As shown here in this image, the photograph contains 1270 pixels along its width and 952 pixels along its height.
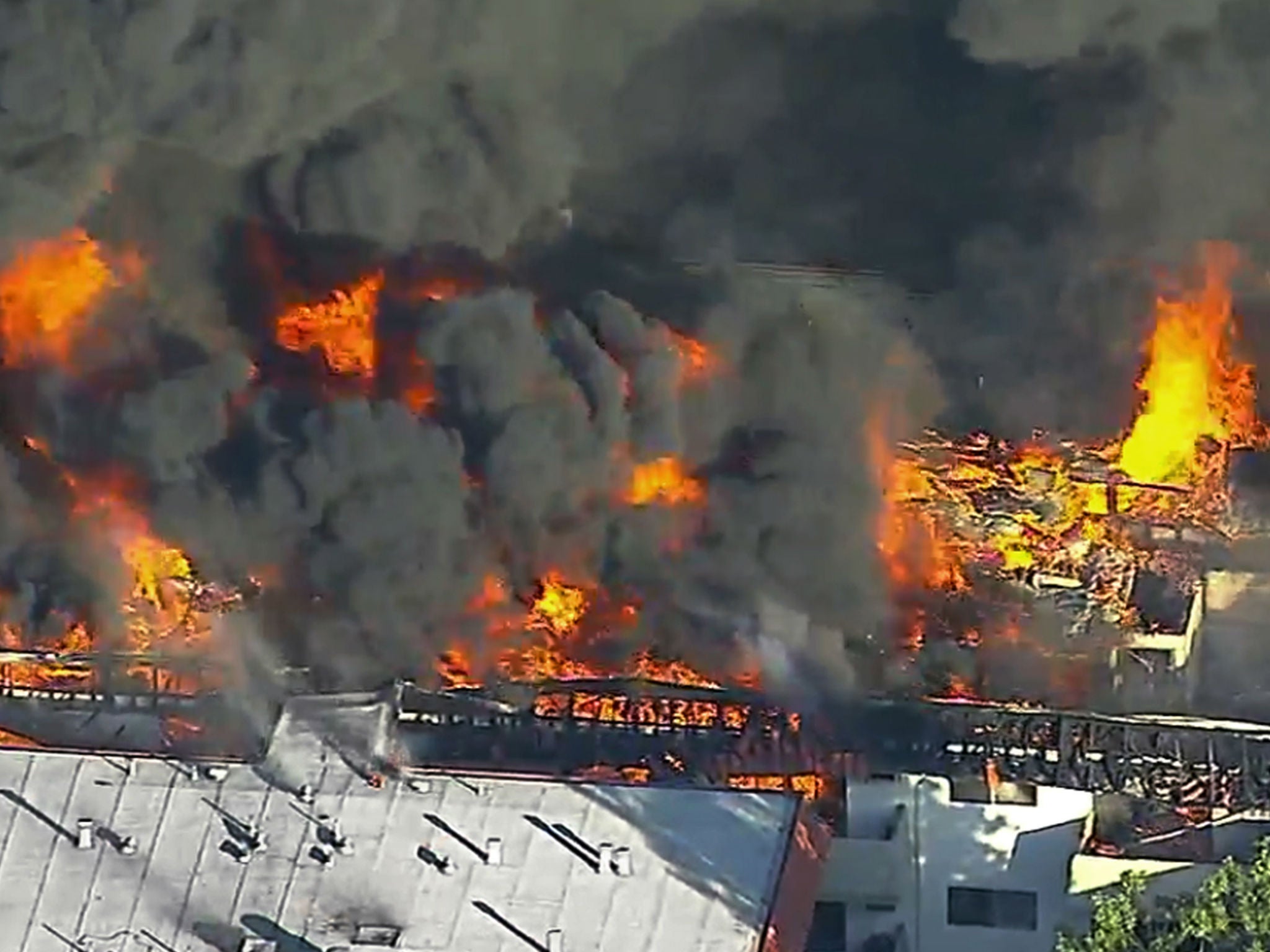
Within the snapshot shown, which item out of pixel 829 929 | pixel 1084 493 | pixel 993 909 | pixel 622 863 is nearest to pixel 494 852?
pixel 622 863

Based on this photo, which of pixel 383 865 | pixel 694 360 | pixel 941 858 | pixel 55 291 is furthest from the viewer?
pixel 55 291

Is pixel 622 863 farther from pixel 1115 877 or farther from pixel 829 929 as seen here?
pixel 1115 877

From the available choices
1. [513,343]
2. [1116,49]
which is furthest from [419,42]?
[1116,49]

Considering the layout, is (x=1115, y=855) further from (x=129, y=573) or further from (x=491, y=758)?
(x=129, y=573)

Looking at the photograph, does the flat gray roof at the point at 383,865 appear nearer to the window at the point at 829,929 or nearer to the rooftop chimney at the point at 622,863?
the rooftop chimney at the point at 622,863

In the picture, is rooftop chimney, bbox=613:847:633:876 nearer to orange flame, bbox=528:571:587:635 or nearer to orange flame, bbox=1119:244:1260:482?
orange flame, bbox=528:571:587:635

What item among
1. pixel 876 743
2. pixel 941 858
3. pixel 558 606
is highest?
pixel 558 606

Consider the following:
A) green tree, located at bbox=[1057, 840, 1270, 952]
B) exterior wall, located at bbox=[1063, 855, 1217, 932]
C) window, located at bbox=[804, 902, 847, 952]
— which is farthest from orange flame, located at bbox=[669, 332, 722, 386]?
green tree, located at bbox=[1057, 840, 1270, 952]

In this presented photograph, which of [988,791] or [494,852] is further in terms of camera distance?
[988,791]
